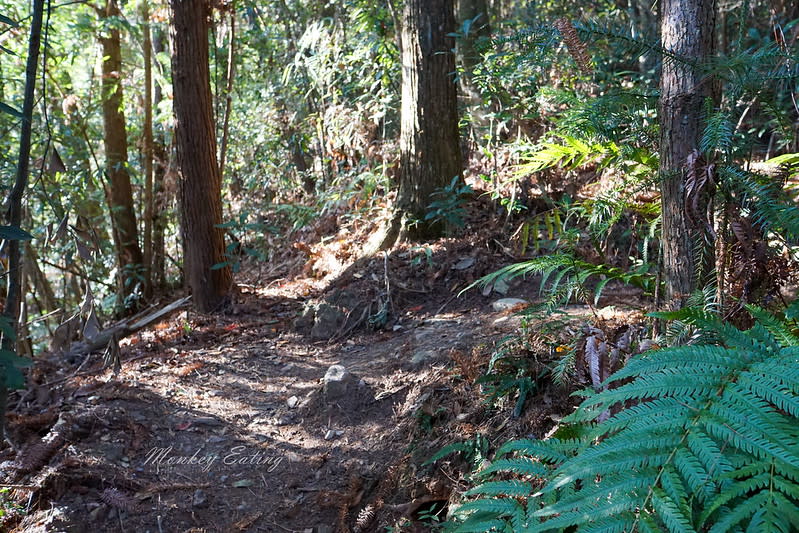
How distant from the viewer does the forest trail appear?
330 cm

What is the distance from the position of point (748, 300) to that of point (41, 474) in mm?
3660

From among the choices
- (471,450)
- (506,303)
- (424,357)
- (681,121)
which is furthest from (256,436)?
(681,121)

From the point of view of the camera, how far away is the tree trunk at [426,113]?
253 inches

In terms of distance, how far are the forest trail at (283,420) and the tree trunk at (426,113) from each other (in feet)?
1.88

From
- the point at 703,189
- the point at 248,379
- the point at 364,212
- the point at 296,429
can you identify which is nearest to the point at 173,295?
the point at 364,212

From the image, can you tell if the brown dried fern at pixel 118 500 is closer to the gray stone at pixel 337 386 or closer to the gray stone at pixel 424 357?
the gray stone at pixel 337 386

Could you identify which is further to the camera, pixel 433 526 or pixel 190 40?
pixel 190 40

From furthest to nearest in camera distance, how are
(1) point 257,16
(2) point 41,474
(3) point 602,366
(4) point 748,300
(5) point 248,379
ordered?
(1) point 257,16
(5) point 248,379
(2) point 41,474
(3) point 602,366
(4) point 748,300

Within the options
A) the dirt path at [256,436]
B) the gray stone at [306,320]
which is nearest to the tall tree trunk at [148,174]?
the dirt path at [256,436]

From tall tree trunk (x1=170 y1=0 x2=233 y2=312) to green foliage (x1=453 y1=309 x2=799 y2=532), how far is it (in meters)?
5.59

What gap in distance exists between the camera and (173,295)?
27.7ft

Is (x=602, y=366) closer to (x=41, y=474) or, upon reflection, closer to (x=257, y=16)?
(x=41, y=474)

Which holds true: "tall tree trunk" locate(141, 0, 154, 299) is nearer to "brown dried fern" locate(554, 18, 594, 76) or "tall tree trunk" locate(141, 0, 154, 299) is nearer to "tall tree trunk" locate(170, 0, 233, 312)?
"tall tree trunk" locate(170, 0, 233, 312)

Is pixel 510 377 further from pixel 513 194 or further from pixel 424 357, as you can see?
pixel 513 194
